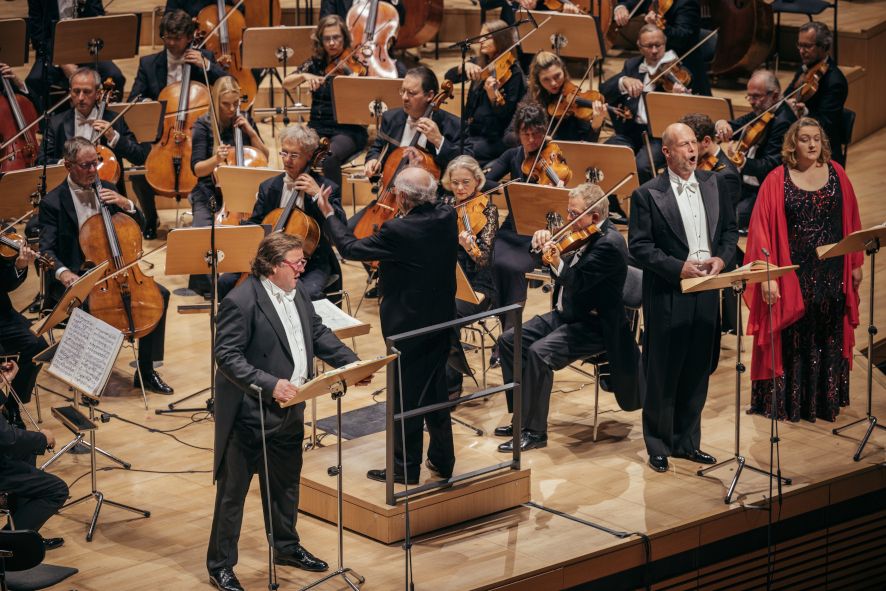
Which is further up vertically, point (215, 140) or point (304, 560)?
point (215, 140)

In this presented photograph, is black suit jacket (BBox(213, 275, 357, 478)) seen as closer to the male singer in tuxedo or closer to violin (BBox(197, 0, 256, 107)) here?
the male singer in tuxedo

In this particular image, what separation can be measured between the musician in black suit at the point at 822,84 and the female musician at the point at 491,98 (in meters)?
1.50

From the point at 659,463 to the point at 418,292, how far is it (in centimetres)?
135

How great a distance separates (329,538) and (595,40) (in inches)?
142

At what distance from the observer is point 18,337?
20.4ft

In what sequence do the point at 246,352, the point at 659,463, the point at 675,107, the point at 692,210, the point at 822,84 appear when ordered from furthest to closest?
the point at 822,84 → the point at 675,107 → the point at 659,463 → the point at 692,210 → the point at 246,352

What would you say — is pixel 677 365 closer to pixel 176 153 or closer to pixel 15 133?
pixel 176 153

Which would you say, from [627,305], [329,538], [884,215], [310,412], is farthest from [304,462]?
[884,215]

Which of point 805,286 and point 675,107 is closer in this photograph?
point 805,286

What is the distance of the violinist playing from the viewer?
25.6 feet

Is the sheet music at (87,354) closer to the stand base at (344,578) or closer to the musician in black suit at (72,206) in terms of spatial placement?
the musician in black suit at (72,206)

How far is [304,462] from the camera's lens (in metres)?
5.60

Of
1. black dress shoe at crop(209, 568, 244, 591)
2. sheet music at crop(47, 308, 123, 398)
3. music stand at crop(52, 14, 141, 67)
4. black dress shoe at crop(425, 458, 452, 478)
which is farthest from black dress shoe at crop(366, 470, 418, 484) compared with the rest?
music stand at crop(52, 14, 141, 67)

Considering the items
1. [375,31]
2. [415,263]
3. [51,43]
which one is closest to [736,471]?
[415,263]
